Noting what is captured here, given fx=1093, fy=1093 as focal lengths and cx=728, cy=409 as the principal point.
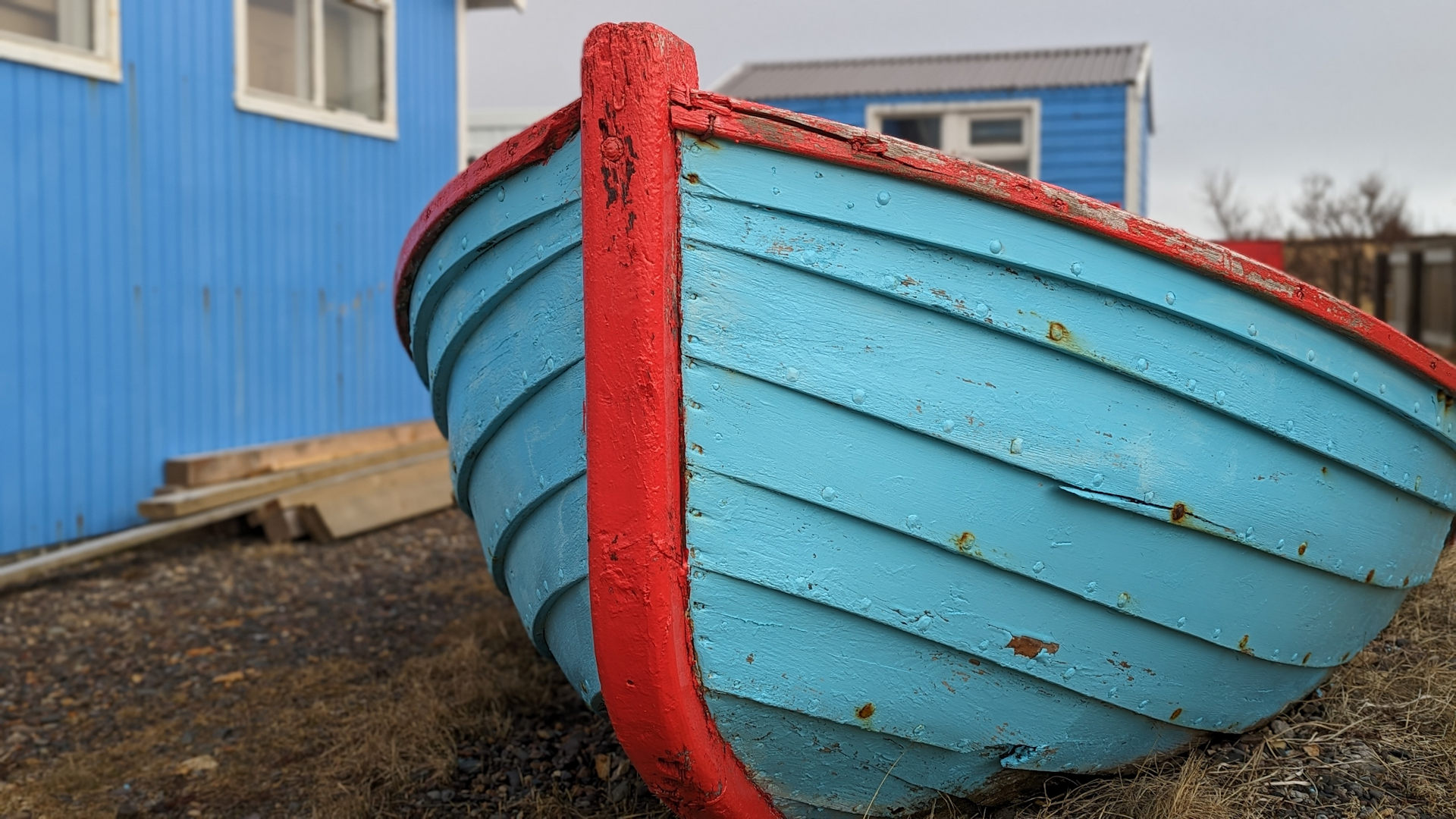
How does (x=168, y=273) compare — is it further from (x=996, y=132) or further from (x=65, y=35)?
(x=996, y=132)

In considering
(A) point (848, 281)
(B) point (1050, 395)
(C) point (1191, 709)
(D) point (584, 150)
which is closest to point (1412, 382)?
(C) point (1191, 709)

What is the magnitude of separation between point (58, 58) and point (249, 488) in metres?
2.41

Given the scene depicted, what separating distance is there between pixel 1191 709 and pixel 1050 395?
0.91 metres

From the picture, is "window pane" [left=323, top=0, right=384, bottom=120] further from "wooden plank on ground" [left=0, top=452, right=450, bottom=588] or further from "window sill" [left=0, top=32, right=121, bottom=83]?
"wooden plank on ground" [left=0, top=452, right=450, bottom=588]

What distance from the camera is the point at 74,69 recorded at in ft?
18.5

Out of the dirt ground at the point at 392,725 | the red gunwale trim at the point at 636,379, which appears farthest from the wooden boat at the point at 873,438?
the dirt ground at the point at 392,725

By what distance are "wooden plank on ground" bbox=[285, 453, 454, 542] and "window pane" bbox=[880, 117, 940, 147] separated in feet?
20.4

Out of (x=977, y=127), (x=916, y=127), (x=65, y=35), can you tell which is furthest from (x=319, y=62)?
(x=977, y=127)

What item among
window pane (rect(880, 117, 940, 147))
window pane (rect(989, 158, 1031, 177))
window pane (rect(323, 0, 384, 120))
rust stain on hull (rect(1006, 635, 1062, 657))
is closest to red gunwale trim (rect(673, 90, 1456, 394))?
rust stain on hull (rect(1006, 635, 1062, 657))

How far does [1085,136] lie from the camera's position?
35.0ft

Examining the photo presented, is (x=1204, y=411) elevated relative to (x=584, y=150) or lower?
lower

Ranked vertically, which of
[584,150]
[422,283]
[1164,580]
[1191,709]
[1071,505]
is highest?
[584,150]

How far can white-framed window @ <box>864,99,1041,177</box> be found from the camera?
10.8 m

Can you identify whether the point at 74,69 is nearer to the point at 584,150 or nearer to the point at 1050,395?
the point at 584,150
